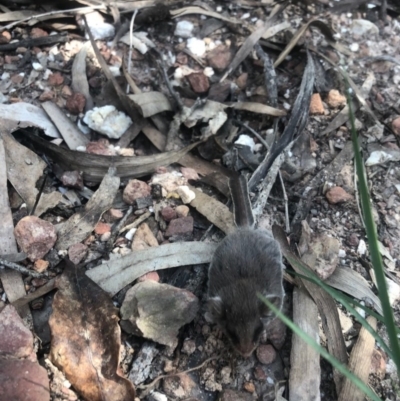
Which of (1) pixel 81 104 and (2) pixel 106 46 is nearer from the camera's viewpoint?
(1) pixel 81 104

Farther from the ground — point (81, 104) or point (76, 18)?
point (76, 18)

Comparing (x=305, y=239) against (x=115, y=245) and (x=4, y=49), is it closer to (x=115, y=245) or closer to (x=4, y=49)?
(x=115, y=245)

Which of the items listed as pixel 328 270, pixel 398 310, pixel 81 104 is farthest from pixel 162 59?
pixel 398 310

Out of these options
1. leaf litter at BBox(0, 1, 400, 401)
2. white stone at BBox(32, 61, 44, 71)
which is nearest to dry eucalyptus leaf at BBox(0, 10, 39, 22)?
leaf litter at BBox(0, 1, 400, 401)

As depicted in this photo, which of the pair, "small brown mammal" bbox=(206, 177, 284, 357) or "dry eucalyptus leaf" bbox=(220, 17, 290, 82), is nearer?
"small brown mammal" bbox=(206, 177, 284, 357)

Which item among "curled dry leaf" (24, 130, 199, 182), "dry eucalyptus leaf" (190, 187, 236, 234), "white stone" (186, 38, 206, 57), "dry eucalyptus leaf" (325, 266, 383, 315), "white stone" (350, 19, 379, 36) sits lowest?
"dry eucalyptus leaf" (325, 266, 383, 315)

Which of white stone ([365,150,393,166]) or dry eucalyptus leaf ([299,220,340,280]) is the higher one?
white stone ([365,150,393,166])

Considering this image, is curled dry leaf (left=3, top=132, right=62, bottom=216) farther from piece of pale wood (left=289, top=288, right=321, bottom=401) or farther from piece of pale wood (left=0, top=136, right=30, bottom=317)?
piece of pale wood (left=289, top=288, right=321, bottom=401)

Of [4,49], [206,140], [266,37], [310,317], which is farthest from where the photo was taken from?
[266,37]
